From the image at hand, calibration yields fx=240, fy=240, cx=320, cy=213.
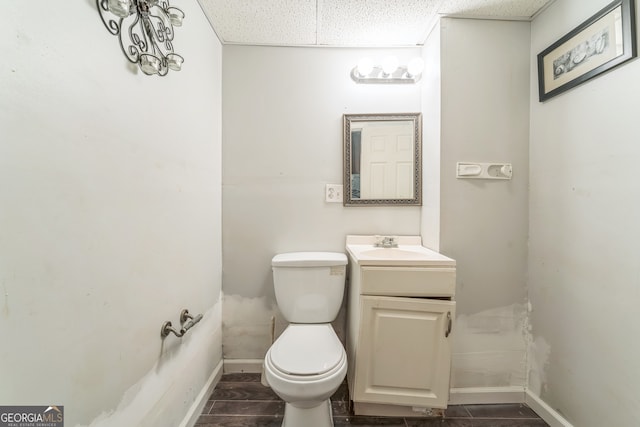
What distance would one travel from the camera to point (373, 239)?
Result: 61.1 inches

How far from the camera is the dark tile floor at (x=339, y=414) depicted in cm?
119

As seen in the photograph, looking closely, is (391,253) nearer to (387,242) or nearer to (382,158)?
A: (387,242)

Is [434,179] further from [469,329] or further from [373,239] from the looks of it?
[469,329]

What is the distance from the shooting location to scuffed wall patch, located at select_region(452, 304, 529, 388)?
134cm

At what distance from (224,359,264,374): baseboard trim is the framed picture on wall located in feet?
7.37

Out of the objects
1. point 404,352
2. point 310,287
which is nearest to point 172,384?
point 310,287

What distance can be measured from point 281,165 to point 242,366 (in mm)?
1334

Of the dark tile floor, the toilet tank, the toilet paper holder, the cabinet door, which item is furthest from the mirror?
the dark tile floor

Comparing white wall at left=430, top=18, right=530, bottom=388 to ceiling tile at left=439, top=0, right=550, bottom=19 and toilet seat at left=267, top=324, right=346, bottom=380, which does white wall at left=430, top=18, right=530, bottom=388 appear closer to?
ceiling tile at left=439, top=0, right=550, bottom=19

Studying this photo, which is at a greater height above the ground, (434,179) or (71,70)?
(71,70)

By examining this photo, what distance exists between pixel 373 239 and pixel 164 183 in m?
1.17

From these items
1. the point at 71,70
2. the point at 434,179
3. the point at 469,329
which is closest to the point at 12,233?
the point at 71,70

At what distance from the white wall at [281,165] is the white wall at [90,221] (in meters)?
0.43

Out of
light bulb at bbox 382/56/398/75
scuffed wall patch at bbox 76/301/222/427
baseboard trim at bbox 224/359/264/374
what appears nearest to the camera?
scuffed wall patch at bbox 76/301/222/427
